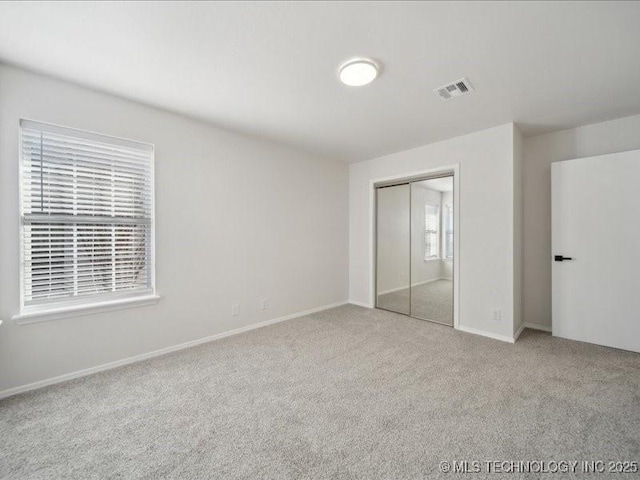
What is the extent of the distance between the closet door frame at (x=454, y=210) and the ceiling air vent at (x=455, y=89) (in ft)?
4.09

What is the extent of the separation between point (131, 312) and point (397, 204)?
3763 mm

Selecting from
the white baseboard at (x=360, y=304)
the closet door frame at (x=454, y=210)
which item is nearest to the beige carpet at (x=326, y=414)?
the closet door frame at (x=454, y=210)

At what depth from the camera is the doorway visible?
151 inches

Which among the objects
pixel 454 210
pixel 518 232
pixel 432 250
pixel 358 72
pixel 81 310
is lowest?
pixel 81 310

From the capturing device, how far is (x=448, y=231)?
3.87 meters

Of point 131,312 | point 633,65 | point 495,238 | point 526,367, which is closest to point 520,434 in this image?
point 526,367

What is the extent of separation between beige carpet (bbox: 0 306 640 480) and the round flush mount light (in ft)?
Result: 8.12

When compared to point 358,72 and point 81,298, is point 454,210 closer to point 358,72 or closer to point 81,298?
point 358,72

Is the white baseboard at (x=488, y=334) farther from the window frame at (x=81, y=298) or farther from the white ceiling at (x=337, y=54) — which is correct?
the window frame at (x=81, y=298)

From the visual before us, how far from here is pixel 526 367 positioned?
247 cm

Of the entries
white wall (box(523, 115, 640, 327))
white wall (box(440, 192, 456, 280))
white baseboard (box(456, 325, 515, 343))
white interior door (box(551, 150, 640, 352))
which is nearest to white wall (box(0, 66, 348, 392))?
white wall (box(440, 192, 456, 280))

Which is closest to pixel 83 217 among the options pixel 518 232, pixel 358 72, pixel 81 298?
pixel 81 298

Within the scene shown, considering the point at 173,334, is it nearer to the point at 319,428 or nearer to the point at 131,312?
the point at 131,312

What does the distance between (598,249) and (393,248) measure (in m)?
2.38
